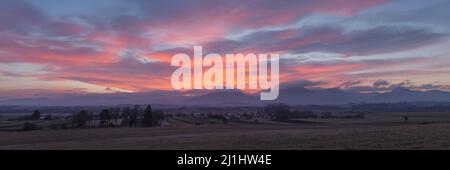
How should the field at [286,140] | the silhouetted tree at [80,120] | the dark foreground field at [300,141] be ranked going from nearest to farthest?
the dark foreground field at [300,141] → the field at [286,140] → the silhouetted tree at [80,120]

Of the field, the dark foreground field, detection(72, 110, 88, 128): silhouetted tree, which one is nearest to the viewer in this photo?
the dark foreground field

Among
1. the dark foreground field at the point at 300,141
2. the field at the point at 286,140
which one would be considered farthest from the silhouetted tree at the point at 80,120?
the dark foreground field at the point at 300,141

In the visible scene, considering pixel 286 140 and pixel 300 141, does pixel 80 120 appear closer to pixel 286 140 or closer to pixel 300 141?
pixel 286 140

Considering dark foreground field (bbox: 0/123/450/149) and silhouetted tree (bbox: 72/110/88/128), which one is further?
silhouetted tree (bbox: 72/110/88/128)

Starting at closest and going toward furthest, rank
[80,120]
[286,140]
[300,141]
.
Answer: [300,141], [286,140], [80,120]

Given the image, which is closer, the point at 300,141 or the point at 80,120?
the point at 300,141

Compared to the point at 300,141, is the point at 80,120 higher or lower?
lower

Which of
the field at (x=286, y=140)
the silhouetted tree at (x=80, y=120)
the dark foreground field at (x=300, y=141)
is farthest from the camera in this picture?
the silhouetted tree at (x=80, y=120)

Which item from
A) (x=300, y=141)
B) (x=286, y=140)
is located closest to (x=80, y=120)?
(x=286, y=140)

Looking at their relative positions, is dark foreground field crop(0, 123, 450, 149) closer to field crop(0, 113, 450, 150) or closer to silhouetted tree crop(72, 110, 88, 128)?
field crop(0, 113, 450, 150)

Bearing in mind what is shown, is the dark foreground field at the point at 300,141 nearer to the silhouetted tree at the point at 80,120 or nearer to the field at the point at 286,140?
the field at the point at 286,140

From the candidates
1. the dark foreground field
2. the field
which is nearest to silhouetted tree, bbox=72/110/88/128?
the field

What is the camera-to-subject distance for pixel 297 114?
137m
